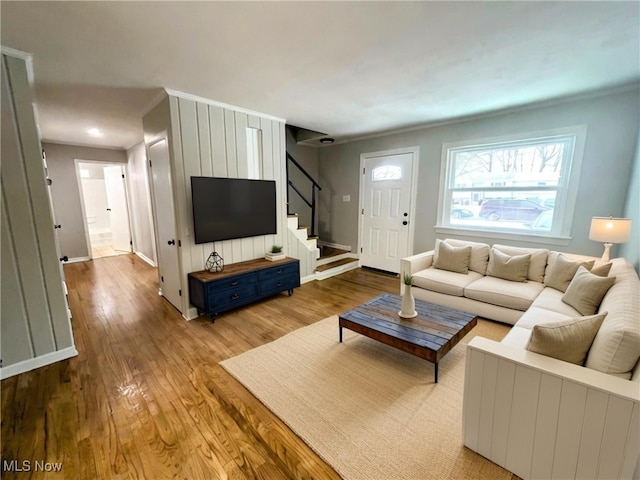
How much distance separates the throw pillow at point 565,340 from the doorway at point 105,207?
7693 mm

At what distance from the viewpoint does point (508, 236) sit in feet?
12.5

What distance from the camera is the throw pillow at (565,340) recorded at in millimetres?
1404

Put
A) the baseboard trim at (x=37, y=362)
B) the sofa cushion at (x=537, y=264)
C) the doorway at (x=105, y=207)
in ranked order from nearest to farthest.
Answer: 1. the baseboard trim at (x=37, y=362)
2. the sofa cushion at (x=537, y=264)
3. the doorway at (x=105, y=207)

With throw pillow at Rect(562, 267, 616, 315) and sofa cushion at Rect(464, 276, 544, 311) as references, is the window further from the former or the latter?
throw pillow at Rect(562, 267, 616, 315)

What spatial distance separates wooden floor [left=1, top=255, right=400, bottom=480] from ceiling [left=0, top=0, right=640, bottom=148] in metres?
2.53

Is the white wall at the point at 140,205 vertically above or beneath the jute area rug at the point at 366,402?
above

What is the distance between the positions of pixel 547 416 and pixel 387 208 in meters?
4.01

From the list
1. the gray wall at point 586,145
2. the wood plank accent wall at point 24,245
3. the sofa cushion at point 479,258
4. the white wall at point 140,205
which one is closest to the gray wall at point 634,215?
the gray wall at point 586,145

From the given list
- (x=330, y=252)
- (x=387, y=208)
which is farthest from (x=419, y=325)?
(x=330, y=252)

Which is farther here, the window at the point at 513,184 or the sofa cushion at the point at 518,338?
the window at the point at 513,184

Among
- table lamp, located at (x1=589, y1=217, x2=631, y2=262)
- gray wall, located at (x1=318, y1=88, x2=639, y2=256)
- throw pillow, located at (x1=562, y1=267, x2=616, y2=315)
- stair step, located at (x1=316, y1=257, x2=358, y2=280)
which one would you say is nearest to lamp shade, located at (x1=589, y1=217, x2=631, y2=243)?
table lamp, located at (x1=589, y1=217, x2=631, y2=262)

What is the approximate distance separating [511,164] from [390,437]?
12.3 ft

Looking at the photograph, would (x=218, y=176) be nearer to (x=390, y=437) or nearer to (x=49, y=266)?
(x=49, y=266)

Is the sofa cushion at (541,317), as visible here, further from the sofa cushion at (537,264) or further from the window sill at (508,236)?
the window sill at (508,236)
